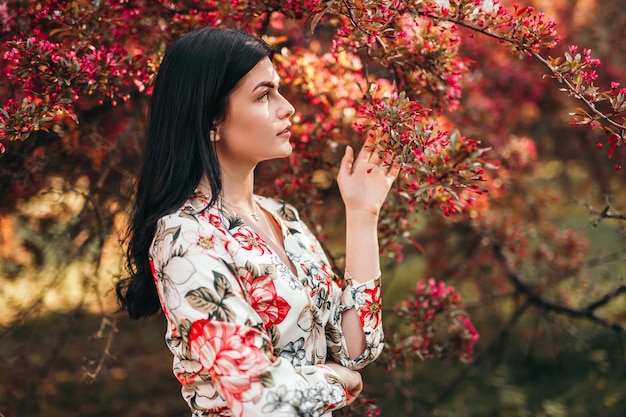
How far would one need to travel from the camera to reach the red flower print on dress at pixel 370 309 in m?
1.88

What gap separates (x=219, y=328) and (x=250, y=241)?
11.1 inches

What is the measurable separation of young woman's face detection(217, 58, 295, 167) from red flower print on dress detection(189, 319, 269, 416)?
1.64 ft

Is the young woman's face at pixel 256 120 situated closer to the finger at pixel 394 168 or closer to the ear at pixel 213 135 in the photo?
the ear at pixel 213 135

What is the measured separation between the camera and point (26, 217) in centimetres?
316

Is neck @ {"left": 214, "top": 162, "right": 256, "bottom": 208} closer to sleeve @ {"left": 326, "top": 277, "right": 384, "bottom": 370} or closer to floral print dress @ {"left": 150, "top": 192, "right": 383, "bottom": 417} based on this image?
floral print dress @ {"left": 150, "top": 192, "right": 383, "bottom": 417}

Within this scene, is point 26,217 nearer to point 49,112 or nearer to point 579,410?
point 49,112

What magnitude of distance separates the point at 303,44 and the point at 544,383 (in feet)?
8.29

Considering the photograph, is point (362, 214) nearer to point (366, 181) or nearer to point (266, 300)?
point (366, 181)

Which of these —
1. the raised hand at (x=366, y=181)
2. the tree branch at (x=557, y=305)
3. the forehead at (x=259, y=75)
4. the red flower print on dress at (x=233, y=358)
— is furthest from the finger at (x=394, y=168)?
the tree branch at (x=557, y=305)

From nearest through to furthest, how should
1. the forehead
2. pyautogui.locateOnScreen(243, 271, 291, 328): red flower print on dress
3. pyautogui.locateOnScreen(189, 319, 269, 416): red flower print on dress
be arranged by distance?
pyautogui.locateOnScreen(189, 319, 269, 416): red flower print on dress < pyautogui.locateOnScreen(243, 271, 291, 328): red flower print on dress < the forehead

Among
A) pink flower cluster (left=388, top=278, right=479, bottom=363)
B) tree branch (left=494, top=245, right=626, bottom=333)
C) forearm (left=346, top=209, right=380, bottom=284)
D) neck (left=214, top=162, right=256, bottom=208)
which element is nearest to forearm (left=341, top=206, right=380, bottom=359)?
forearm (left=346, top=209, right=380, bottom=284)

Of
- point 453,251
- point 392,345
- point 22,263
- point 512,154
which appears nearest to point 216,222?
point 392,345

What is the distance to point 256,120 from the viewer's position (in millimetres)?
1723

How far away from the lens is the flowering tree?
1809 mm
